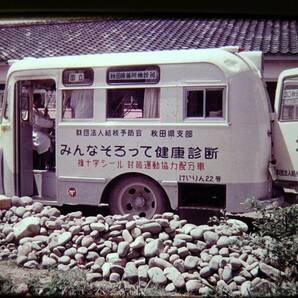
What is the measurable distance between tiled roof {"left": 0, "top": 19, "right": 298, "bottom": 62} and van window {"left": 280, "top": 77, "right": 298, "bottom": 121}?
355 mm

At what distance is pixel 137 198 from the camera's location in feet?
14.8

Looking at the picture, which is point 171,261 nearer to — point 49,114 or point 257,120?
point 257,120

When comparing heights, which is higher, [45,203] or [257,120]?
[257,120]

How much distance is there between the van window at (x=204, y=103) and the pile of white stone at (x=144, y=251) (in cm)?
93

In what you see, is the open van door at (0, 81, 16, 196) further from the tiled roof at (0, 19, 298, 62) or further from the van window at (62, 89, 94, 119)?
the van window at (62, 89, 94, 119)

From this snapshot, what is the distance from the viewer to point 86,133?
4453 millimetres

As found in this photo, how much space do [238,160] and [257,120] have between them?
41 centimetres

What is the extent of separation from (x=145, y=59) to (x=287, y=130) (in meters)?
1.43

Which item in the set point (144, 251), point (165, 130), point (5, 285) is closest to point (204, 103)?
point (165, 130)

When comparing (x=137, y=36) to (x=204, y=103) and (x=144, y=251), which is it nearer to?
(x=204, y=103)

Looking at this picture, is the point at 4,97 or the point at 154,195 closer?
the point at 154,195

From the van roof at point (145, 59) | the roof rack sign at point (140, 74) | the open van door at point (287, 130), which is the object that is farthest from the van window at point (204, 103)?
the open van door at point (287, 130)

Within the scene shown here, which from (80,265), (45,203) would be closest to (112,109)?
(45,203)

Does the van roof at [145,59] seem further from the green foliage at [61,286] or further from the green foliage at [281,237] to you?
the green foliage at [61,286]
